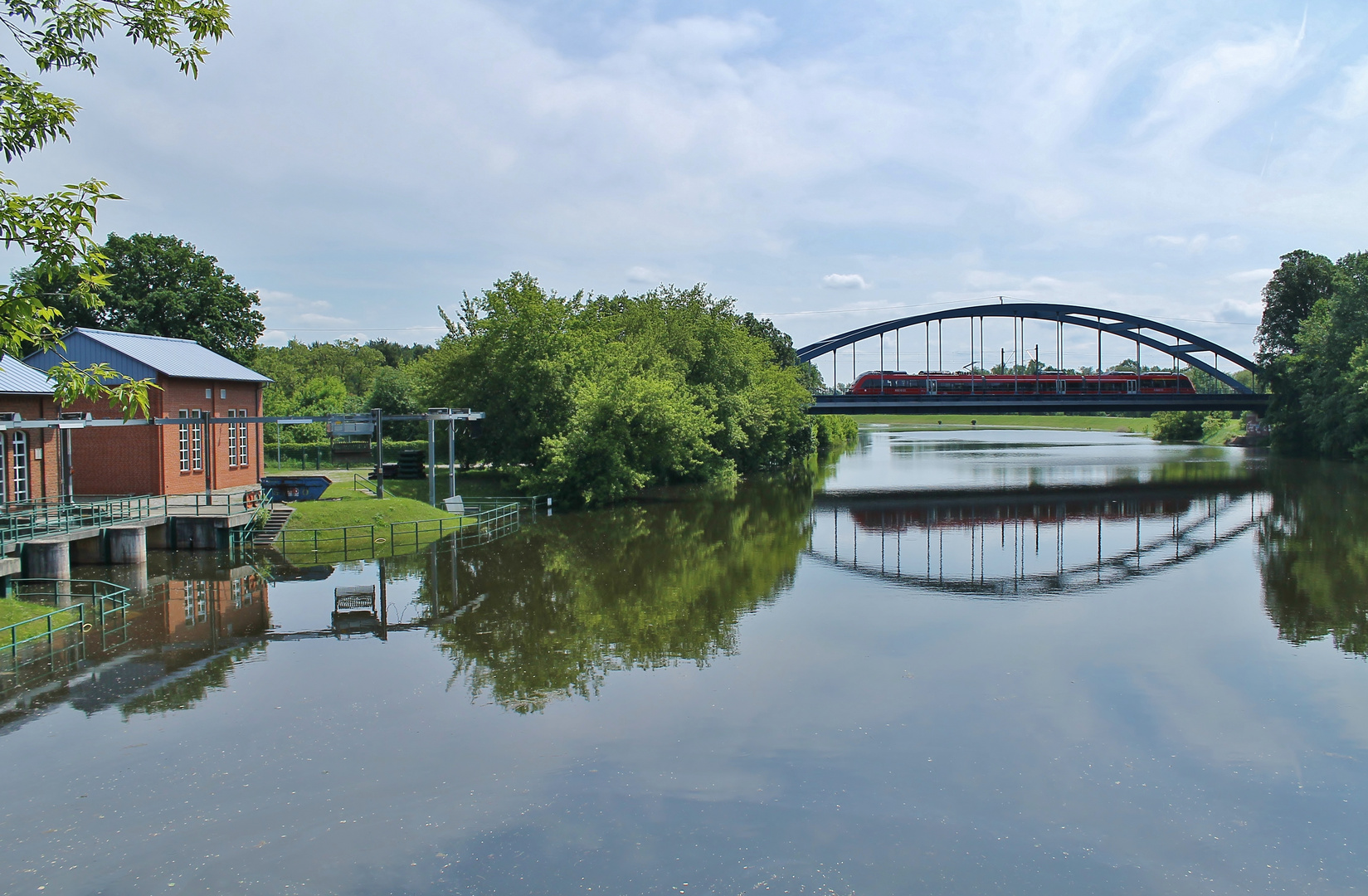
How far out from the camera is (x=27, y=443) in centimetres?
2597

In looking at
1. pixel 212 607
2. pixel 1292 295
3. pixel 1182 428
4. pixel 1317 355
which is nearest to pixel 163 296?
pixel 212 607

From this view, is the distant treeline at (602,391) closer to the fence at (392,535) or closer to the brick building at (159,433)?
the fence at (392,535)

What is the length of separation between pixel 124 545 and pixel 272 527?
4689 millimetres

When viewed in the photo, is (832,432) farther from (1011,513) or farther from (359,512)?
(359,512)

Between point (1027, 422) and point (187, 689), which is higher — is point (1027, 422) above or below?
above

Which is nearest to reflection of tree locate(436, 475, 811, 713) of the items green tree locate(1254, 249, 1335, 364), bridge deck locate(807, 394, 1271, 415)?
bridge deck locate(807, 394, 1271, 415)

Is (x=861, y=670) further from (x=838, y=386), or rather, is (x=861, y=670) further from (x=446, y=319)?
(x=838, y=386)

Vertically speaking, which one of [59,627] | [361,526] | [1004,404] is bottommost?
[59,627]

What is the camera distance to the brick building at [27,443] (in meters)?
25.1

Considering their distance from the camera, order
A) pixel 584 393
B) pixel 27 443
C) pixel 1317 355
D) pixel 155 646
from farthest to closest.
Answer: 1. pixel 1317 355
2. pixel 584 393
3. pixel 27 443
4. pixel 155 646

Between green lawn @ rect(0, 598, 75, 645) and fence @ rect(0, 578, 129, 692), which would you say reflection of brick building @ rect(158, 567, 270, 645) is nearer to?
fence @ rect(0, 578, 129, 692)

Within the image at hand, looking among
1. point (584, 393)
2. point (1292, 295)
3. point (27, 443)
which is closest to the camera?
point (27, 443)

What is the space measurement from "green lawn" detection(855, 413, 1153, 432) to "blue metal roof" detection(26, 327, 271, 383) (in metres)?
101

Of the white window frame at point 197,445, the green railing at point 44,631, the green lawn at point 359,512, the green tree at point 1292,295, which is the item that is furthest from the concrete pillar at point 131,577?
the green tree at point 1292,295
